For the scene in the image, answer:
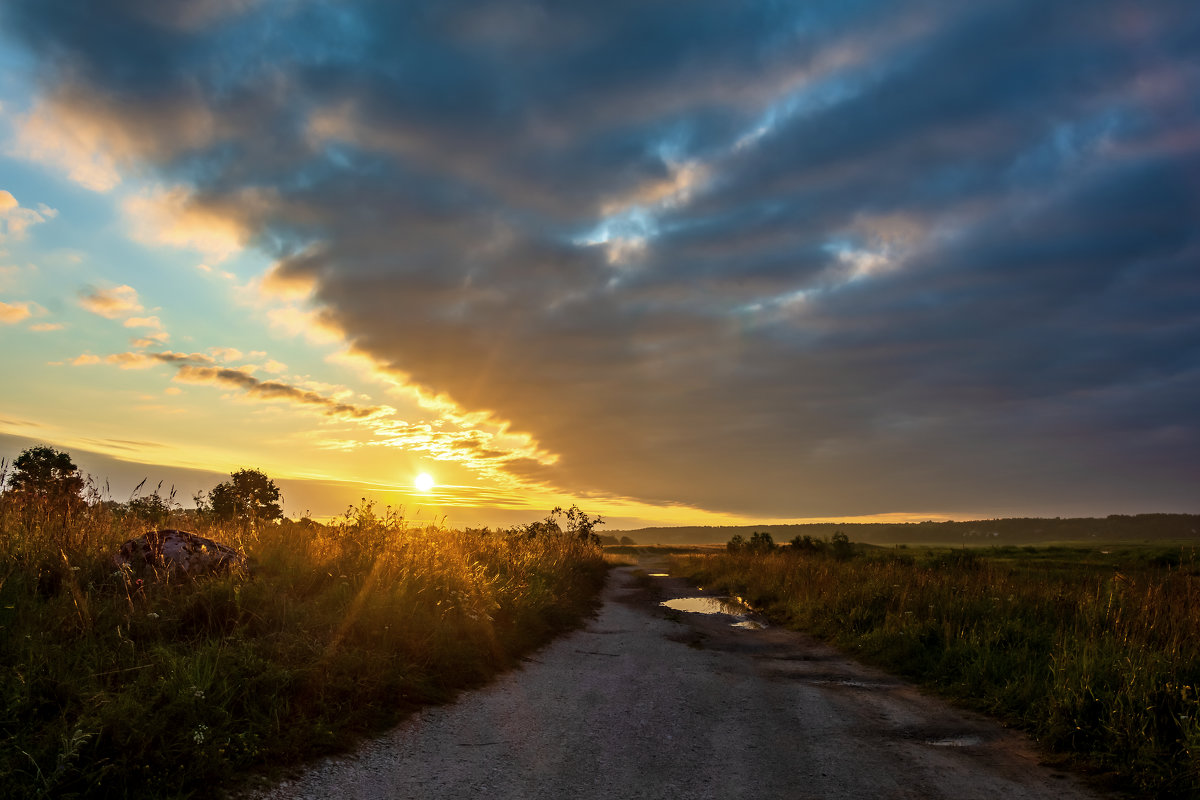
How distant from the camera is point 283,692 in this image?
6984 millimetres

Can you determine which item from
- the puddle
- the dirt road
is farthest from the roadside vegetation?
the puddle

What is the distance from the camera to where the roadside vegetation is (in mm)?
5289

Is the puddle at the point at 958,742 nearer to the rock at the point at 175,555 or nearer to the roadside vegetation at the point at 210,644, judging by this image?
the roadside vegetation at the point at 210,644

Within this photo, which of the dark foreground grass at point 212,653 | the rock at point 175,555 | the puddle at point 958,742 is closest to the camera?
the dark foreground grass at point 212,653

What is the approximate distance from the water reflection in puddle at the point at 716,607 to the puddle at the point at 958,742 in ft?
32.9

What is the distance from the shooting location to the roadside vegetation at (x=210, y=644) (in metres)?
5.29

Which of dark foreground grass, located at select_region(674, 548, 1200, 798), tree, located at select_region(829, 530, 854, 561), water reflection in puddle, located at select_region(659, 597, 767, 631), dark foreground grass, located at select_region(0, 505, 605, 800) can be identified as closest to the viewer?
dark foreground grass, located at select_region(0, 505, 605, 800)

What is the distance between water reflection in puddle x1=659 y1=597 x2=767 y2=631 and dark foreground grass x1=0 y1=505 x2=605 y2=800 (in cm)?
868

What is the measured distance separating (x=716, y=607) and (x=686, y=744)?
55.6ft

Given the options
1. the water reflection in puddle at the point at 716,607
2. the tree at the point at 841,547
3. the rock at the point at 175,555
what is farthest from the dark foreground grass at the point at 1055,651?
the tree at the point at 841,547

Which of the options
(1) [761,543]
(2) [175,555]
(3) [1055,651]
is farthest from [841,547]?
(2) [175,555]

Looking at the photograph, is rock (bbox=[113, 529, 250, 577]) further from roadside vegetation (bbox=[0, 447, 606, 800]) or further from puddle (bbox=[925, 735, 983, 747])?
puddle (bbox=[925, 735, 983, 747])

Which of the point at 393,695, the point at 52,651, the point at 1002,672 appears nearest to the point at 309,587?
the point at 393,695

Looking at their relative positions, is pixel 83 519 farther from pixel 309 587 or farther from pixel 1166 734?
pixel 1166 734
